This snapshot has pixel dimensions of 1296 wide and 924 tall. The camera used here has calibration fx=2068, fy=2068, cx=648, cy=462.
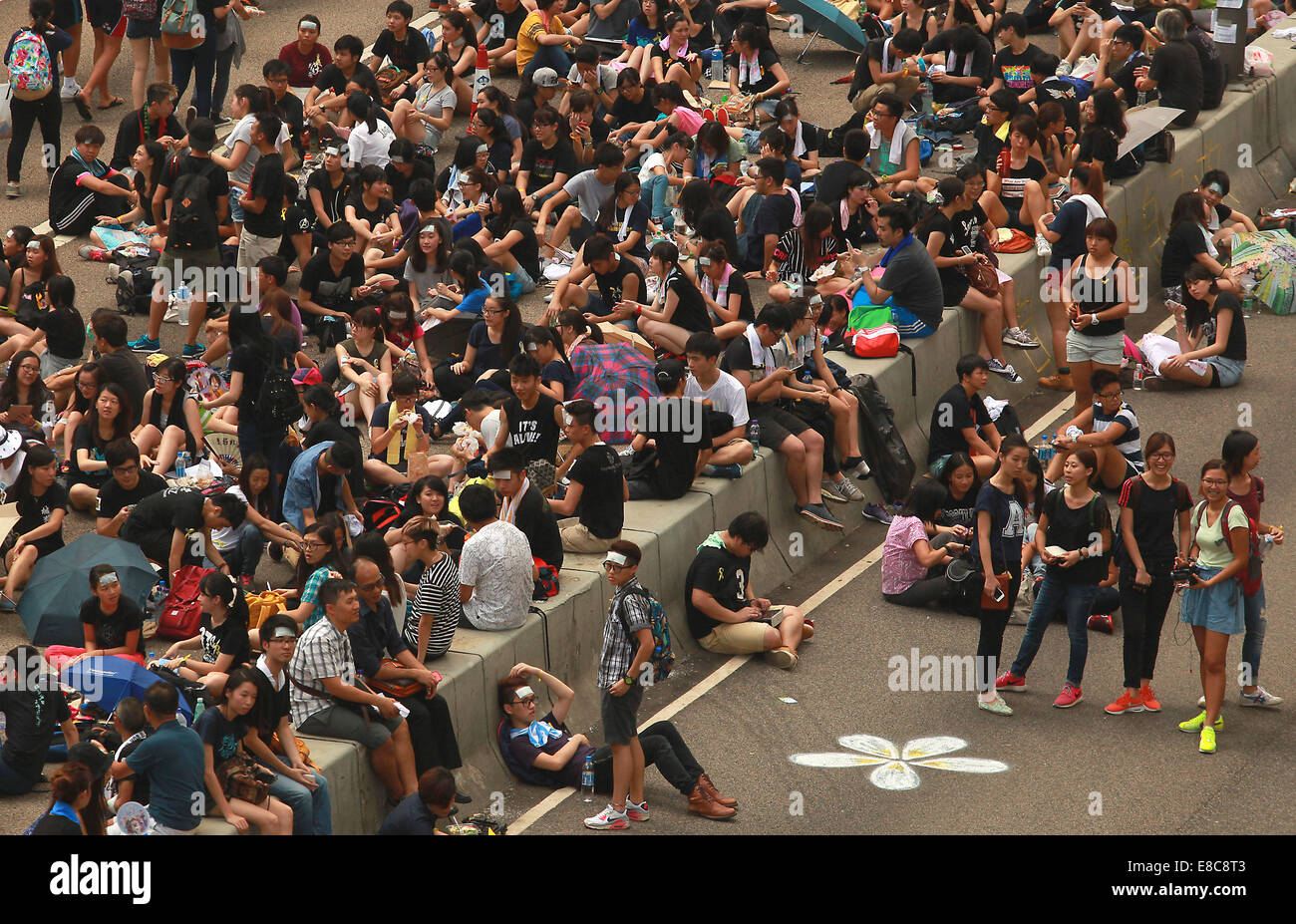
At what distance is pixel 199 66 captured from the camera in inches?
837

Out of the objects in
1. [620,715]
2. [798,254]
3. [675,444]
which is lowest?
[620,715]

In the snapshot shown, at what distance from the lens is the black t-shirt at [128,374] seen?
51.3 ft

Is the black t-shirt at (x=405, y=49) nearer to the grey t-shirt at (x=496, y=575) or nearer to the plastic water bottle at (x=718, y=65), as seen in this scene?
the plastic water bottle at (x=718, y=65)

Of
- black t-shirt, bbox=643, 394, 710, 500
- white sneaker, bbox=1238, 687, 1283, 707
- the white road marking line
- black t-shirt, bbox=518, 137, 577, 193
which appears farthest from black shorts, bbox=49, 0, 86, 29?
white sneaker, bbox=1238, 687, 1283, 707

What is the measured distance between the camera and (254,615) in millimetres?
13391

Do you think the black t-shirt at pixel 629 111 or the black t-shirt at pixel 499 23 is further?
the black t-shirt at pixel 499 23

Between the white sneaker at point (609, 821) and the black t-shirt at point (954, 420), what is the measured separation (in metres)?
5.14

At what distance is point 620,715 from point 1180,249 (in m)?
8.74

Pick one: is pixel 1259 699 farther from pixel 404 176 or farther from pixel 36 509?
pixel 404 176

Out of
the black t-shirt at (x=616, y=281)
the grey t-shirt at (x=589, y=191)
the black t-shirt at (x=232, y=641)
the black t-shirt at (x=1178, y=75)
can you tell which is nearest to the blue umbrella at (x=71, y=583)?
the black t-shirt at (x=232, y=641)

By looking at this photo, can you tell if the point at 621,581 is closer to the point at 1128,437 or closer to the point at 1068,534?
the point at 1068,534

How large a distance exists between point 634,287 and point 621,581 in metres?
5.38

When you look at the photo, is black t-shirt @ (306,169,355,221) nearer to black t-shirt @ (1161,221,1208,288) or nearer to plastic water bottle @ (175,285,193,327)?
plastic water bottle @ (175,285,193,327)

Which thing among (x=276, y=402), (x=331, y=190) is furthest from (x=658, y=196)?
(x=276, y=402)
